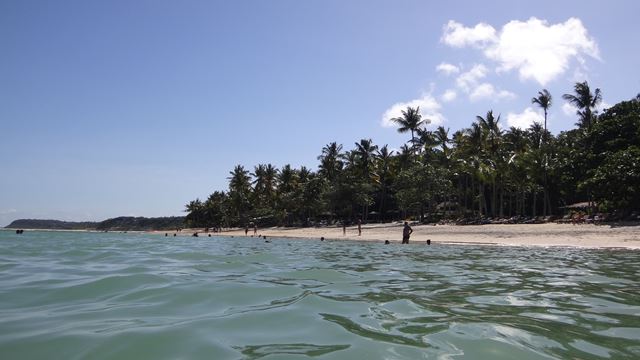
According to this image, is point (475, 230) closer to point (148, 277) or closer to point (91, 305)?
point (148, 277)

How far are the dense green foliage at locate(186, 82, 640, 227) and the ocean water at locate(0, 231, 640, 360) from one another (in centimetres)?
3031

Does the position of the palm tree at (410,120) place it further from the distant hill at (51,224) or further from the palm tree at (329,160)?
the distant hill at (51,224)

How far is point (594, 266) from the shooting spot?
14852 mm

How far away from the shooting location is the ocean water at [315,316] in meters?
4.91

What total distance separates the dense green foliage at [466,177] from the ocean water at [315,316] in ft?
99.4

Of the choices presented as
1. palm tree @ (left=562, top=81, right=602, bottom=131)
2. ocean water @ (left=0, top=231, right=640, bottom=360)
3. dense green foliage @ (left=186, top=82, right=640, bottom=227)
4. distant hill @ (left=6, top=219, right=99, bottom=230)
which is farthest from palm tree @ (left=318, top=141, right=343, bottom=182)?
distant hill @ (left=6, top=219, right=99, bottom=230)

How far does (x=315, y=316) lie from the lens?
21.7 feet

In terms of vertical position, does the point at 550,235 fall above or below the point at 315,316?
above

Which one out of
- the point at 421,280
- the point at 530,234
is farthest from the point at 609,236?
the point at 421,280

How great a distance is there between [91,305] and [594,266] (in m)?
14.3

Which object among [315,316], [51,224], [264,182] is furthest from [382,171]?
[51,224]

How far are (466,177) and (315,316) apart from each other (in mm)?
56447

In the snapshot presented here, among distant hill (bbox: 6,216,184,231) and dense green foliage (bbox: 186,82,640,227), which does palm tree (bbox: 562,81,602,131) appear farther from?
distant hill (bbox: 6,216,184,231)

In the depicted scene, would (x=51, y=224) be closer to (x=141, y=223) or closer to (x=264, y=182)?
(x=141, y=223)
